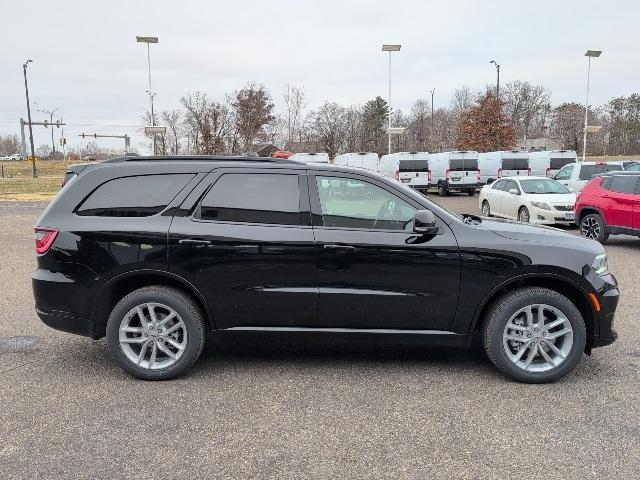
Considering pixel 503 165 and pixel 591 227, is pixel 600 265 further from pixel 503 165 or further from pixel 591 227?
pixel 503 165

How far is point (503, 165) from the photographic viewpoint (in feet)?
99.7

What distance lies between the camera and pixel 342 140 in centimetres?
6181

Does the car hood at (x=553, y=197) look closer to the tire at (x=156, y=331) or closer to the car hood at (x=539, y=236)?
the car hood at (x=539, y=236)

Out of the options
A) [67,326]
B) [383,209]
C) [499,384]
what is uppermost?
[383,209]

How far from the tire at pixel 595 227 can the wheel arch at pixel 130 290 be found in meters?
9.72

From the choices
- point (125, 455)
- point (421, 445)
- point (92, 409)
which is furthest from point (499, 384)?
point (92, 409)

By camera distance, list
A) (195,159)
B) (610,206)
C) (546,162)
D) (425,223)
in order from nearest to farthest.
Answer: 1. (425,223)
2. (195,159)
3. (610,206)
4. (546,162)

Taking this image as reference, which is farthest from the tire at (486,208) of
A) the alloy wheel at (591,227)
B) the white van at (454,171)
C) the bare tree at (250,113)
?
the bare tree at (250,113)

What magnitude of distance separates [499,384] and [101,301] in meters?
3.18

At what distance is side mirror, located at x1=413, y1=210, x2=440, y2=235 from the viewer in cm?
418

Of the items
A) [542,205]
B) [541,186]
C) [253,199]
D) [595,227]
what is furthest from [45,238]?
[541,186]

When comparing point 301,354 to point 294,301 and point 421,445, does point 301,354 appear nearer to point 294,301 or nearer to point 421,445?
point 294,301

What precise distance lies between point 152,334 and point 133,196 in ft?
3.66

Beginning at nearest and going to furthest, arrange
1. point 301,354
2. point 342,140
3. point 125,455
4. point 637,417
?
1. point 125,455
2. point 637,417
3. point 301,354
4. point 342,140
